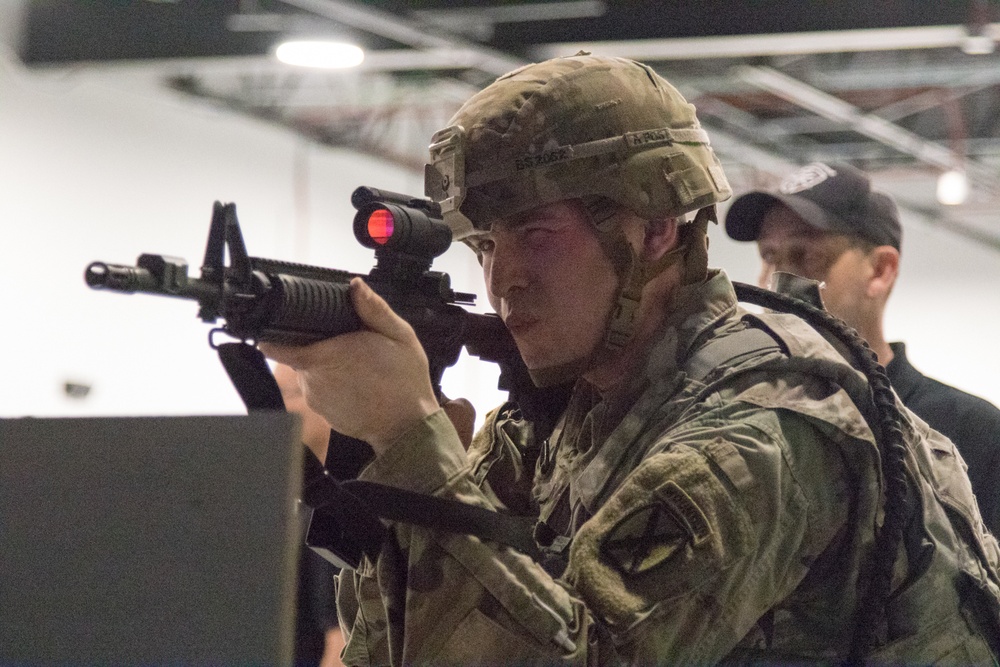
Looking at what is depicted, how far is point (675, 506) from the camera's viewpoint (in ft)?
3.60

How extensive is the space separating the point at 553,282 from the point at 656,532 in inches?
13.2

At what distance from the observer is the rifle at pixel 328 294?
1186mm

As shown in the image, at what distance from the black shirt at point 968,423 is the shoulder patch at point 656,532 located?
1303mm

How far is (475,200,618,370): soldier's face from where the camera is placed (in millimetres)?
1340

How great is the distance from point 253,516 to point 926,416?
198 cm

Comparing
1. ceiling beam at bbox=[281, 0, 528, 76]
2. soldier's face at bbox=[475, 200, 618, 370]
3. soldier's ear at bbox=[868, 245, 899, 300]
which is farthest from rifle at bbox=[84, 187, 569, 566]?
ceiling beam at bbox=[281, 0, 528, 76]

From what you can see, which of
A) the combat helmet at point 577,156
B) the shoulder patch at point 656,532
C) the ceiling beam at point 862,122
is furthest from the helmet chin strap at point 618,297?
the ceiling beam at point 862,122

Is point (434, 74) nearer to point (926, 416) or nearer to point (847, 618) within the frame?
point (926, 416)

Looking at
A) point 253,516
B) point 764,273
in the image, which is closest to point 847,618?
point 253,516

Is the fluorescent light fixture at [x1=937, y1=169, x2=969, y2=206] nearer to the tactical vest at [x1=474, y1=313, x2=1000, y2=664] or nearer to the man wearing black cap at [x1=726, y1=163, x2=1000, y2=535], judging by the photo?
the man wearing black cap at [x1=726, y1=163, x2=1000, y2=535]

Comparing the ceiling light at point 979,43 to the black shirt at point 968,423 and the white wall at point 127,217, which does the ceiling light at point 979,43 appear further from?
the white wall at point 127,217

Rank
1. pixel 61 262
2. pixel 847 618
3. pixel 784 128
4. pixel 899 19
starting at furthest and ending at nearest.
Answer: pixel 784 128
pixel 61 262
pixel 899 19
pixel 847 618

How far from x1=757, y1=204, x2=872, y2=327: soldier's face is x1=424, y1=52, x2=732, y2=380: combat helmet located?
1180mm

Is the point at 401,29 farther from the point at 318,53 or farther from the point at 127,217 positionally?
the point at 127,217
